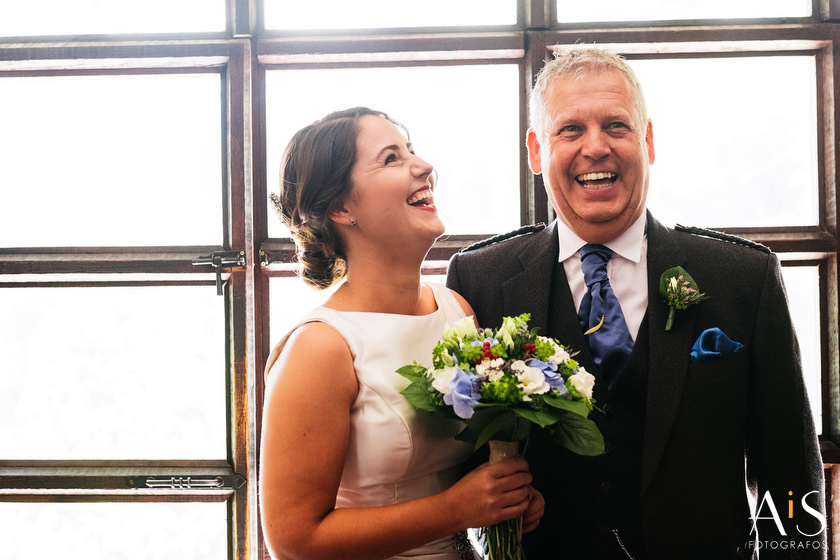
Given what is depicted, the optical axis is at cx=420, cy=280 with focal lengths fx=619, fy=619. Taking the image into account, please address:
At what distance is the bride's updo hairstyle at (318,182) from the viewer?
1.64 metres

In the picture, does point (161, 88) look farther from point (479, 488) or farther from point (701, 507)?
point (701, 507)

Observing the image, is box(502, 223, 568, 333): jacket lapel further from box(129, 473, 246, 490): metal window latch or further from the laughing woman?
box(129, 473, 246, 490): metal window latch

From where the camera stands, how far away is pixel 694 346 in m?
1.62

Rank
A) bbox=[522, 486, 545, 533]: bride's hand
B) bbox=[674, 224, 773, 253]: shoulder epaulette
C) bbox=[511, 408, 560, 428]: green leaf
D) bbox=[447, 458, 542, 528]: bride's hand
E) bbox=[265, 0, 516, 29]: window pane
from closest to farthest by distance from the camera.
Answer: bbox=[511, 408, 560, 428]: green leaf
bbox=[447, 458, 542, 528]: bride's hand
bbox=[522, 486, 545, 533]: bride's hand
bbox=[674, 224, 773, 253]: shoulder epaulette
bbox=[265, 0, 516, 29]: window pane

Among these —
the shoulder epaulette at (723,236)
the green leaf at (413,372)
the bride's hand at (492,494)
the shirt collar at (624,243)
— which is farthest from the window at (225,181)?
the bride's hand at (492,494)

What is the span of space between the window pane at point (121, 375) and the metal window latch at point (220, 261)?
0.16 metres

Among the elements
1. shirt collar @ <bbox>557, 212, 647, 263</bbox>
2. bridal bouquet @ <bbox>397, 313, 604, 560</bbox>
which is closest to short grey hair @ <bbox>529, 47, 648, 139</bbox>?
shirt collar @ <bbox>557, 212, 647, 263</bbox>

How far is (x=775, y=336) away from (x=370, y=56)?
1.66 meters

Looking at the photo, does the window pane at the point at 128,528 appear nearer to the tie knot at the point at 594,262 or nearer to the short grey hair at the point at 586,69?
the tie knot at the point at 594,262

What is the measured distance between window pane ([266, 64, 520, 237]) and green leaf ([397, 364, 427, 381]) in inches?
41.7

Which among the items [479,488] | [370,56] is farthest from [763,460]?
[370,56]

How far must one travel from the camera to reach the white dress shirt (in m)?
1.73

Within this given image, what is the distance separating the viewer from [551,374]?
1312 mm

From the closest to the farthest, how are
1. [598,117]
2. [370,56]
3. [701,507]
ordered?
[701,507] < [598,117] < [370,56]
